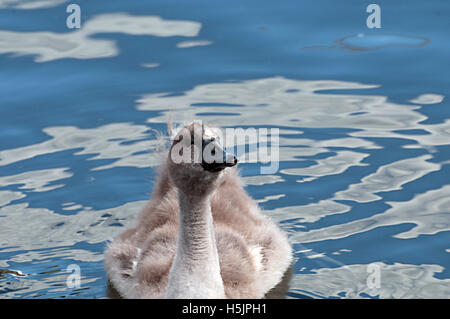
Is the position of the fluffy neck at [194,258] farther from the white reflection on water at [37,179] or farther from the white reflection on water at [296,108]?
the white reflection on water at [296,108]

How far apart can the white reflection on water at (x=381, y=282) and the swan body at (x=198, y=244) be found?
47 cm

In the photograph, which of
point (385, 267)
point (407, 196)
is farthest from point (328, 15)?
point (385, 267)

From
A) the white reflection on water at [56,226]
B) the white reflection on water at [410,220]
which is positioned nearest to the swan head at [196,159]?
the white reflection on water at [56,226]

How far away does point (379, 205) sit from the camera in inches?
399

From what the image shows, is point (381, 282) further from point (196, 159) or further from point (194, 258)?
point (196, 159)

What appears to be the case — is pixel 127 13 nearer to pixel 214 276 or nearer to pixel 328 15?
pixel 328 15

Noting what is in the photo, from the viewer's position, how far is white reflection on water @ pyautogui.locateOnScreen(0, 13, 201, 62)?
44.3 feet

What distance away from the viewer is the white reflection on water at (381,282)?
8641mm

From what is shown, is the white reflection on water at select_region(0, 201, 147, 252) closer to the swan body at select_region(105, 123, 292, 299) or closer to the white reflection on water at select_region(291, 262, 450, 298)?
the swan body at select_region(105, 123, 292, 299)

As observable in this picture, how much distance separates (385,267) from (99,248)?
3.02m

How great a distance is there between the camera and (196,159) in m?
7.60

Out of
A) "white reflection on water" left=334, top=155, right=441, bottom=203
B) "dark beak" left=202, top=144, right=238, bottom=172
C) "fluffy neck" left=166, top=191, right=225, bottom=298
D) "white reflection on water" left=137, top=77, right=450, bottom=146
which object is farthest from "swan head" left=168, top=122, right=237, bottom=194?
"white reflection on water" left=137, top=77, right=450, bottom=146

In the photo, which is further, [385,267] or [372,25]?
[372,25]

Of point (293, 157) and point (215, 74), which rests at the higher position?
point (215, 74)
